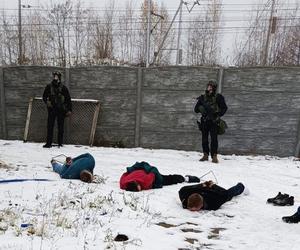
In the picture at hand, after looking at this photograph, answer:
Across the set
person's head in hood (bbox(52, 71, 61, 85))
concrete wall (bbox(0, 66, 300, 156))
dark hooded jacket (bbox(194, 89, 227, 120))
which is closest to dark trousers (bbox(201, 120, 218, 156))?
dark hooded jacket (bbox(194, 89, 227, 120))

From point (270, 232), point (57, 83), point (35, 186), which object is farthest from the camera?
point (57, 83)

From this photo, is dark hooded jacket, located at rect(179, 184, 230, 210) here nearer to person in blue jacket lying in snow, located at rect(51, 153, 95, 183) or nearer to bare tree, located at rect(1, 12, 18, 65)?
person in blue jacket lying in snow, located at rect(51, 153, 95, 183)

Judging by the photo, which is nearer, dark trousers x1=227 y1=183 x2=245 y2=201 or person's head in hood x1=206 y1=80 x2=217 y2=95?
dark trousers x1=227 y1=183 x2=245 y2=201

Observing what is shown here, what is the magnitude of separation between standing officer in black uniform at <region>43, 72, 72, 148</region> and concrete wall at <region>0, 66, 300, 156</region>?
2.18 ft

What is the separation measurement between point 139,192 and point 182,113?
4.61 metres

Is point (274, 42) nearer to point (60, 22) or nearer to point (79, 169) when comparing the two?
point (60, 22)

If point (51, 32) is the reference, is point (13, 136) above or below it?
below

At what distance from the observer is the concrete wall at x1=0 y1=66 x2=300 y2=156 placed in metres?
9.52

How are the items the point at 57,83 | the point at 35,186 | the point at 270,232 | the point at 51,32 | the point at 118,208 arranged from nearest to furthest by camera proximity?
the point at 270,232 < the point at 118,208 < the point at 35,186 < the point at 57,83 < the point at 51,32

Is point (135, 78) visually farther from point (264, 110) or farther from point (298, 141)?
point (298, 141)

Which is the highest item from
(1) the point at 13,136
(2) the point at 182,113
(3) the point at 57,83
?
(3) the point at 57,83

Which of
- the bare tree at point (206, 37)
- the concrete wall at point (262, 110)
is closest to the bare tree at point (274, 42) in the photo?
the bare tree at point (206, 37)

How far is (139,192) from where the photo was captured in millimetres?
5516

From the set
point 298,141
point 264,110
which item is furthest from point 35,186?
point 298,141
